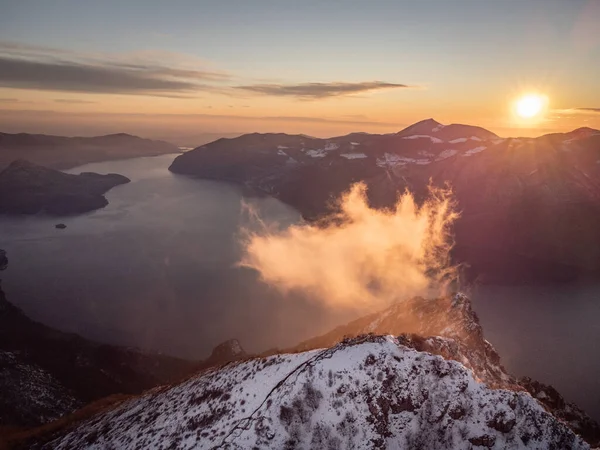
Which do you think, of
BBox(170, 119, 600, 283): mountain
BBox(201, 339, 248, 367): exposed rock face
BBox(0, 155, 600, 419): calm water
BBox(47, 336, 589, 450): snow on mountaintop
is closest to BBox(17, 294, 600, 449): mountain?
BBox(47, 336, 589, 450): snow on mountaintop

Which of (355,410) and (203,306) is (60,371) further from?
(355,410)

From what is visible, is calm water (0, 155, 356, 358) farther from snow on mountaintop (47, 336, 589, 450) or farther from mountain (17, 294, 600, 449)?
snow on mountaintop (47, 336, 589, 450)

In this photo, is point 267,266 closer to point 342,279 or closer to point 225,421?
point 342,279

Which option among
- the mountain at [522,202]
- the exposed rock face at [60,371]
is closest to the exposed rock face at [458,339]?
the exposed rock face at [60,371]

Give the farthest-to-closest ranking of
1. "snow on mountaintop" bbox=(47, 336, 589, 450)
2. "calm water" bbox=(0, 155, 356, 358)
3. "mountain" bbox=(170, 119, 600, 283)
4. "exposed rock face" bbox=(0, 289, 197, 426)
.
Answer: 1. "mountain" bbox=(170, 119, 600, 283)
2. "calm water" bbox=(0, 155, 356, 358)
3. "exposed rock face" bbox=(0, 289, 197, 426)
4. "snow on mountaintop" bbox=(47, 336, 589, 450)

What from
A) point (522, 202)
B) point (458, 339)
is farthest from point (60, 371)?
point (522, 202)

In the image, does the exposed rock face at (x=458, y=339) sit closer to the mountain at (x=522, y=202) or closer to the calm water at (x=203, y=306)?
the calm water at (x=203, y=306)
